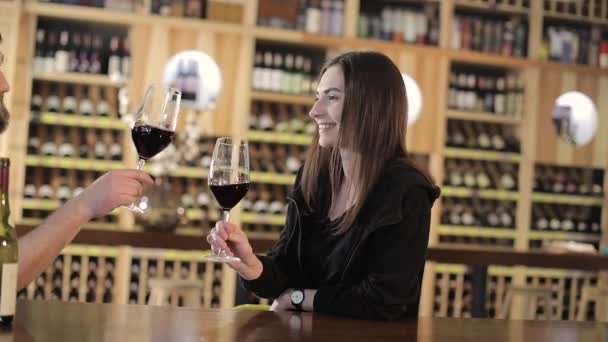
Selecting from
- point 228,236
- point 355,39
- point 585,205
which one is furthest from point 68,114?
point 228,236

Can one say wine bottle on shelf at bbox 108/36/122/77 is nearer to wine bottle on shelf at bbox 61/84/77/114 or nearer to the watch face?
wine bottle on shelf at bbox 61/84/77/114

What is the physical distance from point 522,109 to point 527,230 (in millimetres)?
931

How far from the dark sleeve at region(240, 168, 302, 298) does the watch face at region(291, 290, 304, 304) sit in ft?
0.15

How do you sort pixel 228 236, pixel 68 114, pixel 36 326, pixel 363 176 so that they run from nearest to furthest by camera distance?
1. pixel 36 326
2. pixel 228 236
3. pixel 363 176
4. pixel 68 114

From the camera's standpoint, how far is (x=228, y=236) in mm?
1511

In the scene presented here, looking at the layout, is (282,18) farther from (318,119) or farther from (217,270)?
(318,119)

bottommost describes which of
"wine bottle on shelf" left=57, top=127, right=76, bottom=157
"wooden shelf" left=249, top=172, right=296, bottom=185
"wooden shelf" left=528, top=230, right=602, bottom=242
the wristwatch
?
"wooden shelf" left=528, top=230, right=602, bottom=242

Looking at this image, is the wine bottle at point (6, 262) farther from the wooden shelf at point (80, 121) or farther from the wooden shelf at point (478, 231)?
the wooden shelf at point (478, 231)

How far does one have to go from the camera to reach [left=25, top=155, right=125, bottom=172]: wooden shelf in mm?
5660

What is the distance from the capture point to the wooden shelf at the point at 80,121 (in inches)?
223

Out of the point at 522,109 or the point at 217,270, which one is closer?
the point at 217,270

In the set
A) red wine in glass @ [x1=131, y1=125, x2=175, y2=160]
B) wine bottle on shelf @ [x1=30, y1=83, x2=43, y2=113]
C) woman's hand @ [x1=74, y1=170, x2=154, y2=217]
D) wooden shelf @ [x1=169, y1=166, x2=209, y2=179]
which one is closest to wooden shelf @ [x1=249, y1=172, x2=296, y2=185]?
wooden shelf @ [x1=169, y1=166, x2=209, y2=179]

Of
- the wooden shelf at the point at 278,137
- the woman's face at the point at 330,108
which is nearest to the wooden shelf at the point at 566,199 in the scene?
the wooden shelf at the point at 278,137

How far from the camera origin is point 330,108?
1935mm
